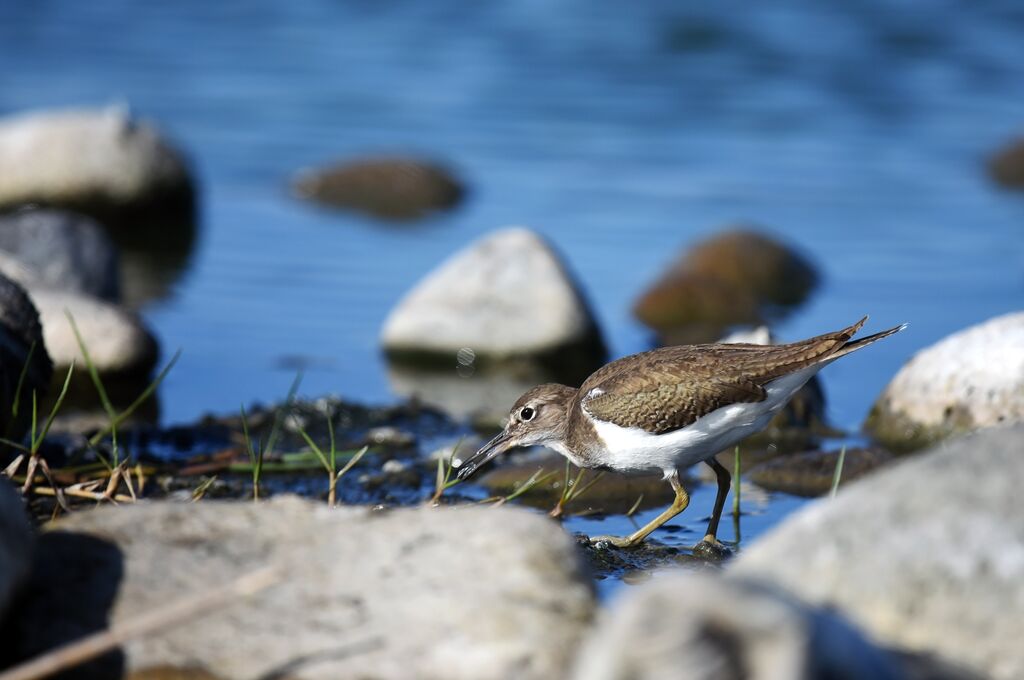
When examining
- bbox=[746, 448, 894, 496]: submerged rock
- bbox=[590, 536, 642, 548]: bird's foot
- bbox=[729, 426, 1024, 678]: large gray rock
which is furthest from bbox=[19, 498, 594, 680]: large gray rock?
bbox=[746, 448, 894, 496]: submerged rock

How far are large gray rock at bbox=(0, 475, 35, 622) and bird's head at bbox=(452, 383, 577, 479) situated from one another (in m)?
2.61

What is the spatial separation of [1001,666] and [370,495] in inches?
161

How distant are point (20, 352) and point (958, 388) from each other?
198 inches

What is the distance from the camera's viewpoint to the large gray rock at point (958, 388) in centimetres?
768

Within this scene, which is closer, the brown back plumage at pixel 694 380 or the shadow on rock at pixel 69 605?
the shadow on rock at pixel 69 605

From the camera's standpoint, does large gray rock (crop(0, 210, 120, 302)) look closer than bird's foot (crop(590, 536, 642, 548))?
No

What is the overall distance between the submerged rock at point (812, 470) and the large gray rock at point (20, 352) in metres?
3.71

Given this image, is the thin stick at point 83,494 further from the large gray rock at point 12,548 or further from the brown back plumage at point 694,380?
the brown back plumage at point 694,380

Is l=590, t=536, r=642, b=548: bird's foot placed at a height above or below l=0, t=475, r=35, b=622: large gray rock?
below

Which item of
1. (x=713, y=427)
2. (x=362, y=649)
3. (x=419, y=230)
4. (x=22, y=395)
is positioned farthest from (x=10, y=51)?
(x=362, y=649)

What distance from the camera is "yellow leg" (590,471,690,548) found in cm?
621

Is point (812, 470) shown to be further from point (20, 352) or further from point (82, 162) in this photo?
point (82, 162)

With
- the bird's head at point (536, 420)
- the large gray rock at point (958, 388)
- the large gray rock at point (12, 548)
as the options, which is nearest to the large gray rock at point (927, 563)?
the large gray rock at point (12, 548)

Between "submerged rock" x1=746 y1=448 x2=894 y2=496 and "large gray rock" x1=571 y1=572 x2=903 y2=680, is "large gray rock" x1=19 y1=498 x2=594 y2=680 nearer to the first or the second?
"large gray rock" x1=571 y1=572 x2=903 y2=680
